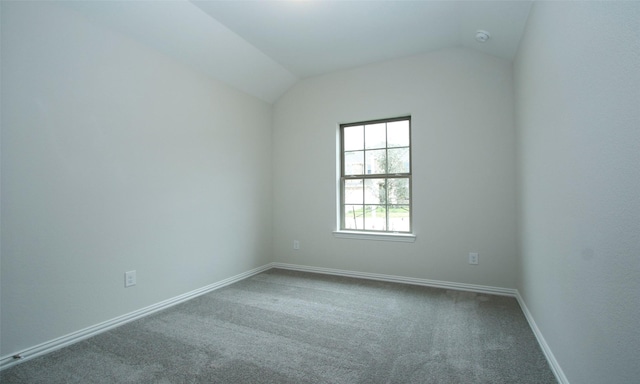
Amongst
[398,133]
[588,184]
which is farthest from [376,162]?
[588,184]

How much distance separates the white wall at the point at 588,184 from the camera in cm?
96

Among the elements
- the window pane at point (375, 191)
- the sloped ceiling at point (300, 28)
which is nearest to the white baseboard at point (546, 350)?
the window pane at point (375, 191)

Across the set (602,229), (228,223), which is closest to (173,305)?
(228,223)

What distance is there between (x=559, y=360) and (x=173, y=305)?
291 centimetres

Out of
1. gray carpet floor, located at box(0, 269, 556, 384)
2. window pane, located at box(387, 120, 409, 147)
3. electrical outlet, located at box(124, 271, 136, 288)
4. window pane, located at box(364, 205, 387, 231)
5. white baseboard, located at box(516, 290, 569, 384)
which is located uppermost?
window pane, located at box(387, 120, 409, 147)

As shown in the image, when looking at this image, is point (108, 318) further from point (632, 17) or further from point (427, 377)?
point (632, 17)

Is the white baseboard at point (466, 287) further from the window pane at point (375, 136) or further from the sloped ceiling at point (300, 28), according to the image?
the sloped ceiling at point (300, 28)

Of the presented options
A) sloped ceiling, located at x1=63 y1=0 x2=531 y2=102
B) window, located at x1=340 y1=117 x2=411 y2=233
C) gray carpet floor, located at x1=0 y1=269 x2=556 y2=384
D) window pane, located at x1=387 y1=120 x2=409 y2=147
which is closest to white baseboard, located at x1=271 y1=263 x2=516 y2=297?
gray carpet floor, located at x1=0 y1=269 x2=556 y2=384

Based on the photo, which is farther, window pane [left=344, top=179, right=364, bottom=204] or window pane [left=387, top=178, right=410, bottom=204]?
window pane [left=344, top=179, right=364, bottom=204]

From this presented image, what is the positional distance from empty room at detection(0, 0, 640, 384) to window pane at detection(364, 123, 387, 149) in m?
0.03

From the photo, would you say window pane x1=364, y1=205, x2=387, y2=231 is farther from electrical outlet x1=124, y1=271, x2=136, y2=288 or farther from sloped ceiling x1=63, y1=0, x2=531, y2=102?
electrical outlet x1=124, y1=271, x2=136, y2=288

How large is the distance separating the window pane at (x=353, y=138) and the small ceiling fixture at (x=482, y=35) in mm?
1507

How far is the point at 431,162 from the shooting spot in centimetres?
325

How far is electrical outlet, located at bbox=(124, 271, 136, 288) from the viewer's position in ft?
7.96
